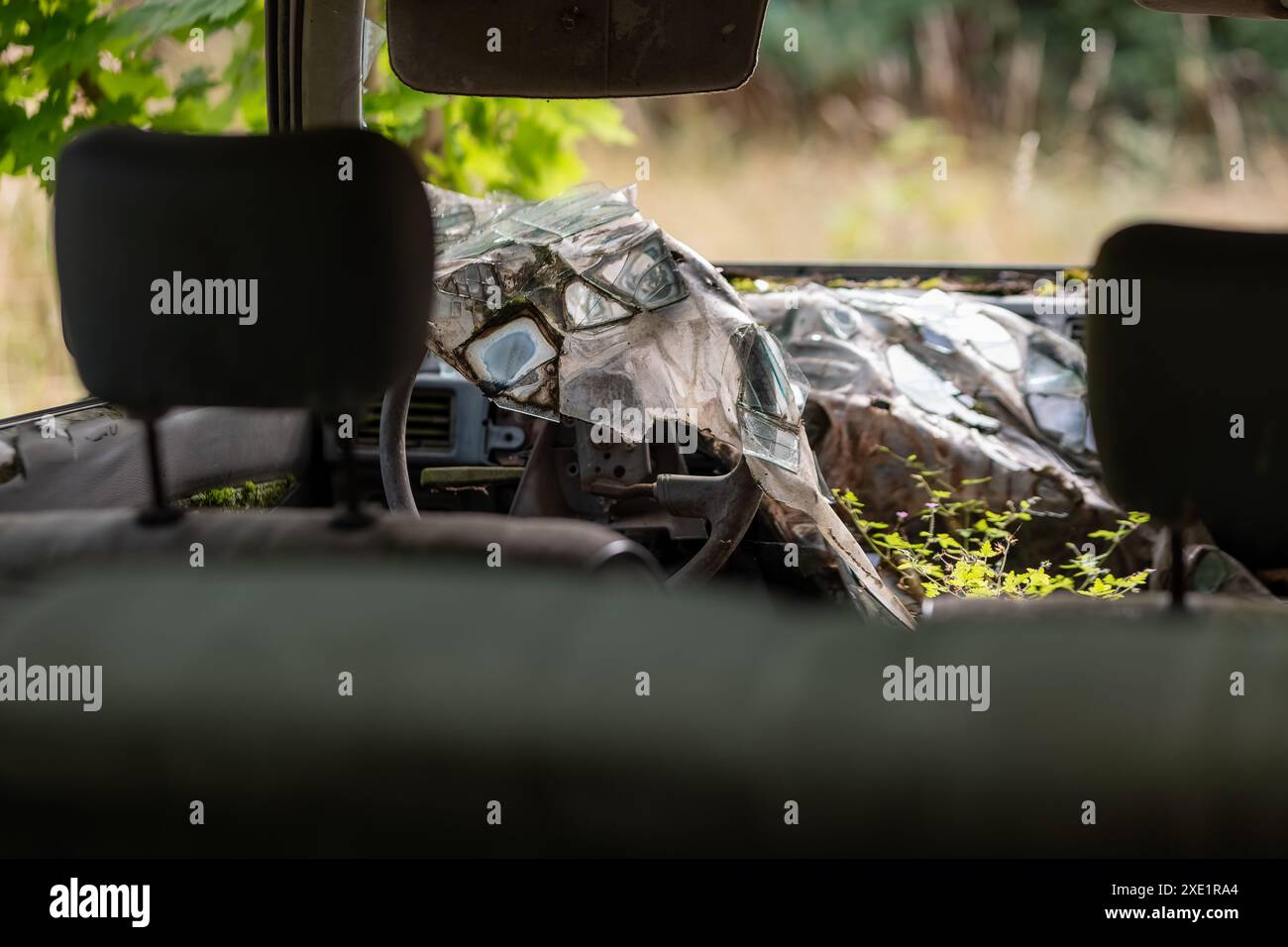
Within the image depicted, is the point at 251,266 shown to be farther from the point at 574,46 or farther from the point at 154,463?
the point at 574,46

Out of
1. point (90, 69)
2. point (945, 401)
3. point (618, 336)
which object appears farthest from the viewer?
point (945, 401)

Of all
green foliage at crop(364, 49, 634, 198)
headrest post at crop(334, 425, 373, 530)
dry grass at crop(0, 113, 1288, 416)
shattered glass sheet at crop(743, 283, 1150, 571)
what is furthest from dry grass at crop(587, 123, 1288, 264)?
headrest post at crop(334, 425, 373, 530)

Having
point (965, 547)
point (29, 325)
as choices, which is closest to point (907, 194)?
point (965, 547)

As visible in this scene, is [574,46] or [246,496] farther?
[246,496]

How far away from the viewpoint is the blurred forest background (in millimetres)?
3367

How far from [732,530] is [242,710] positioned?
148 cm

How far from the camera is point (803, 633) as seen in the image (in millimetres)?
1624

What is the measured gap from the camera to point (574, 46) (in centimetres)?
263

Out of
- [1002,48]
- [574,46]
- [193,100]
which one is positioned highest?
[1002,48]

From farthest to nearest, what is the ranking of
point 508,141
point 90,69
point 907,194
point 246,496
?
point 907,194, point 508,141, point 90,69, point 246,496

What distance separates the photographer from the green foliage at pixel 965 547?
3.41 metres

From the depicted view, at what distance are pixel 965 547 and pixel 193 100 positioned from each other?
7.69 feet

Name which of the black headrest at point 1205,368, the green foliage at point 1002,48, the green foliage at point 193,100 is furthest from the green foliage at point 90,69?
the green foliage at point 1002,48

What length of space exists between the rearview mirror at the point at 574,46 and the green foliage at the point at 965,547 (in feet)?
3.83
